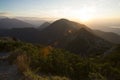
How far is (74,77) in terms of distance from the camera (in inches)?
330

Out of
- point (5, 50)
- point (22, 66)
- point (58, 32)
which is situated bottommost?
point (58, 32)

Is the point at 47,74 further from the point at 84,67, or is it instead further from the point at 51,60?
the point at 84,67

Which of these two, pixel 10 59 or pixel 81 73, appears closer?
pixel 81 73

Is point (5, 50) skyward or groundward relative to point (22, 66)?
groundward

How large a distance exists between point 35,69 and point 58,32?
183 m

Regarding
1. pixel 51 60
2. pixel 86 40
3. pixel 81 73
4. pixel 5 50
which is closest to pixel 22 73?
pixel 51 60

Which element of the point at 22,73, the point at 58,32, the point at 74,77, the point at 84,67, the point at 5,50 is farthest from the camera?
the point at 58,32

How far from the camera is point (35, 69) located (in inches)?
337

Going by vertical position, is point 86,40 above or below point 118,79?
below

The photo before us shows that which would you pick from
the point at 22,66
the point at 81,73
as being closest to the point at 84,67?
the point at 81,73

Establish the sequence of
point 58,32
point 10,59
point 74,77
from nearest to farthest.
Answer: point 74,77, point 10,59, point 58,32

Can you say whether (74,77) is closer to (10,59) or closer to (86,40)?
(10,59)

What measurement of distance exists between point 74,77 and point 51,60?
4.72ft

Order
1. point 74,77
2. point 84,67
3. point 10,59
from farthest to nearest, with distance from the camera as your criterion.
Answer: point 10,59 → point 84,67 → point 74,77
